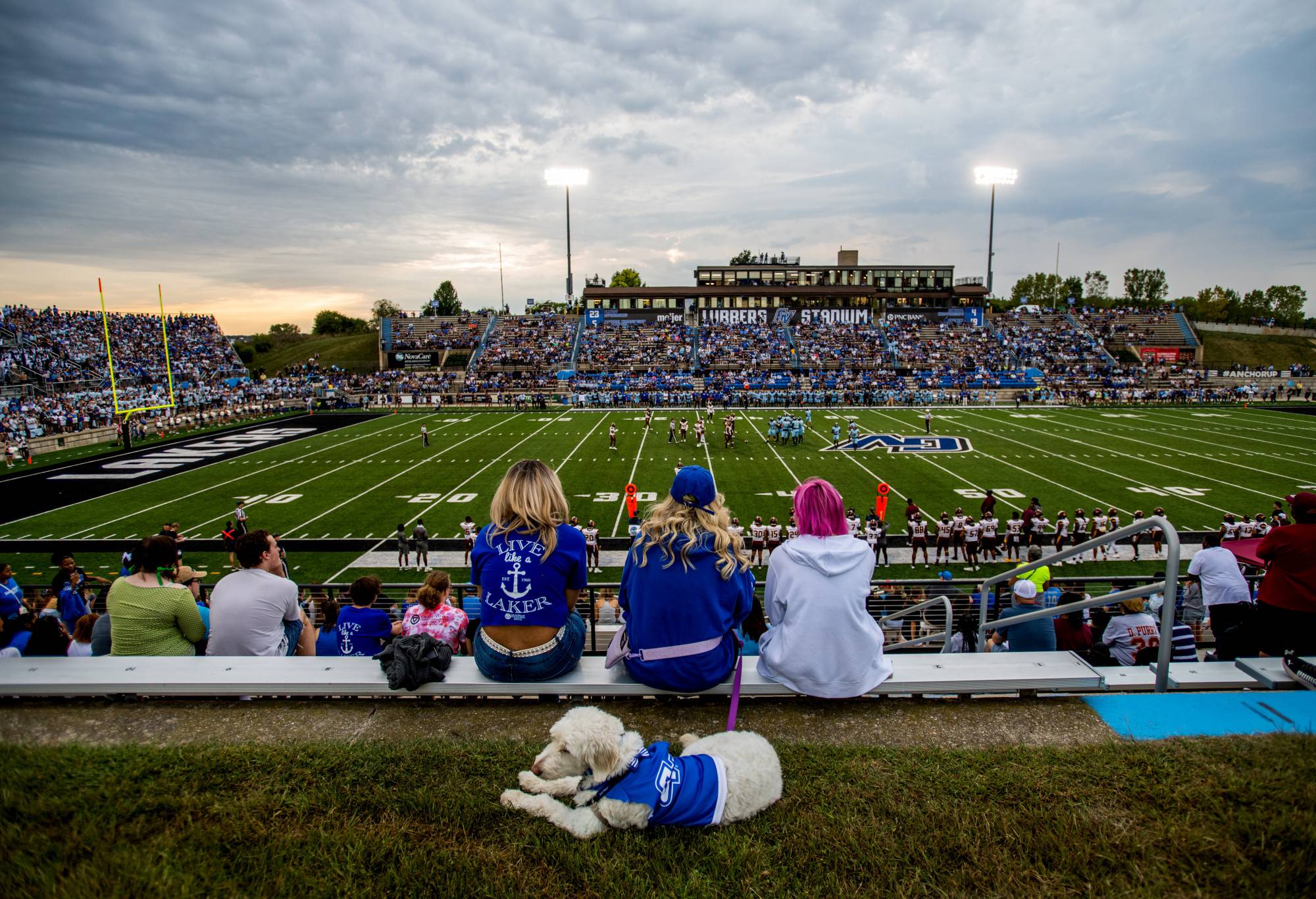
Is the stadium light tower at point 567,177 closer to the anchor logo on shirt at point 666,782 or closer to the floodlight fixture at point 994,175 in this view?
the floodlight fixture at point 994,175

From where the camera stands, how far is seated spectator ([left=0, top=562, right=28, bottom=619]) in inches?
292

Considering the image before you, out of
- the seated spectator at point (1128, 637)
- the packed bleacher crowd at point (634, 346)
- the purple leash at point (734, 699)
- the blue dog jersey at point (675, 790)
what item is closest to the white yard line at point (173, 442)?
the packed bleacher crowd at point (634, 346)

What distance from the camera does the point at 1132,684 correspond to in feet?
11.9

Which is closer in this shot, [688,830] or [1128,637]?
[688,830]

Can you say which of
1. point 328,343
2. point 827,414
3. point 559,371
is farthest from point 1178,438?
point 328,343

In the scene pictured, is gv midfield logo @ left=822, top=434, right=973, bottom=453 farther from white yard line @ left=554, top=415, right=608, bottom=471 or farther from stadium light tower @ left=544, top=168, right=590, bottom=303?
stadium light tower @ left=544, top=168, right=590, bottom=303

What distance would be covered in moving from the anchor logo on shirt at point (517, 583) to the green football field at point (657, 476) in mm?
11417

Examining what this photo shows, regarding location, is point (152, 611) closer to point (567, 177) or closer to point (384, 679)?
point (384, 679)

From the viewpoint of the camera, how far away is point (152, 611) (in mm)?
4227

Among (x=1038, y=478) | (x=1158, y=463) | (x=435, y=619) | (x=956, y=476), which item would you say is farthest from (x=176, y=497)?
(x=1158, y=463)

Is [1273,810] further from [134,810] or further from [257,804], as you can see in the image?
[134,810]

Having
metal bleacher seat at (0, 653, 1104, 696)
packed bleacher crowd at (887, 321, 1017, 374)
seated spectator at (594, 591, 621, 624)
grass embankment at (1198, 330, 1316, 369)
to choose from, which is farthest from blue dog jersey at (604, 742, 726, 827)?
grass embankment at (1198, 330, 1316, 369)

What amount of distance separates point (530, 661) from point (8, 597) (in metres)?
7.81

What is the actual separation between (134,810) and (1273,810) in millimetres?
4446
